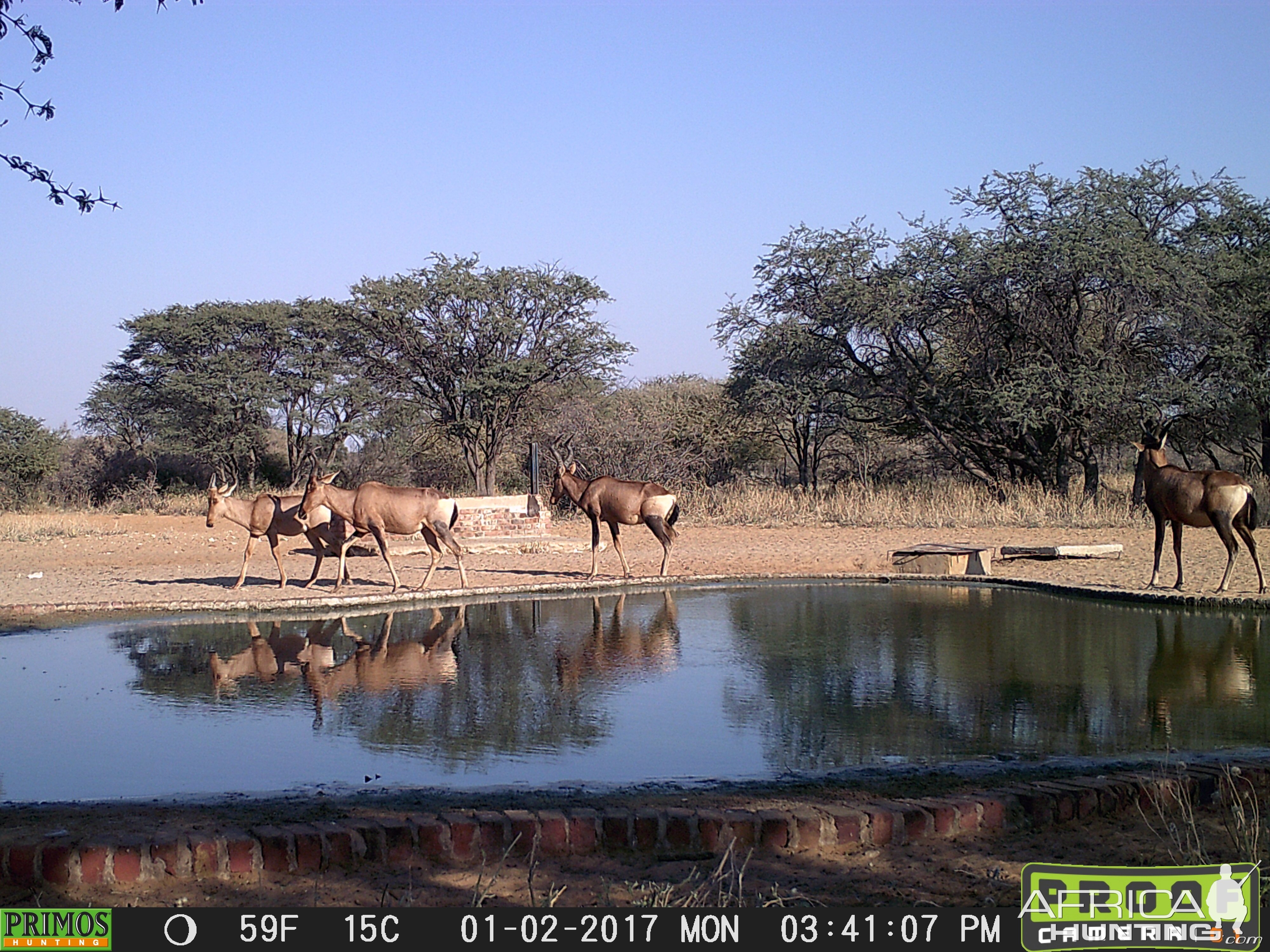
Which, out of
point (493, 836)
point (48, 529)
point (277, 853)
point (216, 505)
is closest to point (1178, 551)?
point (493, 836)

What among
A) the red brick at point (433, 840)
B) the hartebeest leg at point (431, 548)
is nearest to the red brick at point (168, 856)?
the red brick at point (433, 840)

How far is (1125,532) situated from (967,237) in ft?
26.8

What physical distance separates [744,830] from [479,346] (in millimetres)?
24844

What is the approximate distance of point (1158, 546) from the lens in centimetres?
1298

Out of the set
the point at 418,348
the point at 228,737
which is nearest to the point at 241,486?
the point at 418,348

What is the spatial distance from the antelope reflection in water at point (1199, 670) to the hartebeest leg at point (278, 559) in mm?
9569

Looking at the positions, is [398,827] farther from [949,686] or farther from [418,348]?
[418,348]

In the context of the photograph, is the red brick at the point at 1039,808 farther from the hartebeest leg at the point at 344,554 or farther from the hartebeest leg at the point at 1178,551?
the hartebeest leg at the point at 344,554

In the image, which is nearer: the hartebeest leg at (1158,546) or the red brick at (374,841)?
the red brick at (374,841)

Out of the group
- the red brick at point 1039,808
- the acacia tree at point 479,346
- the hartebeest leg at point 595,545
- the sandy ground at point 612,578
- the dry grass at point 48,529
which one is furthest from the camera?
the acacia tree at point 479,346

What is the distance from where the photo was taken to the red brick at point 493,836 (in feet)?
15.1

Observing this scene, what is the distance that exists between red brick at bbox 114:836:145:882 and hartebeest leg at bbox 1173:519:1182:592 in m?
11.0

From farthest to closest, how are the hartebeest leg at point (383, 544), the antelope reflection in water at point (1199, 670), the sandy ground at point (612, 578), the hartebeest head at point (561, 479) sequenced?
the hartebeest head at point (561, 479) → the hartebeest leg at point (383, 544) → the antelope reflection in water at point (1199, 670) → the sandy ground at point (612, 578)

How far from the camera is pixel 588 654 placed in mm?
9719
